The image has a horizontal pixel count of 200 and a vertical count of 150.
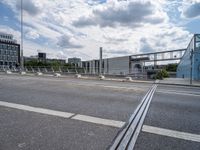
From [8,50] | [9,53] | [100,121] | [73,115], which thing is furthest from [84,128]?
[9,53]

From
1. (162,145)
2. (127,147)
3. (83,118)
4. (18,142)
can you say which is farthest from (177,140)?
(18,142)

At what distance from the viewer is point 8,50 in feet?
337

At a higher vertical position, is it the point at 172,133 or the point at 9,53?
the point at 9,53

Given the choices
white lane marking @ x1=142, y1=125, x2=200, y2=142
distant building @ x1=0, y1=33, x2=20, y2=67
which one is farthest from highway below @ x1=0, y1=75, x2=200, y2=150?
distant building @ x1=0, y1=33, x2=20, y2=67

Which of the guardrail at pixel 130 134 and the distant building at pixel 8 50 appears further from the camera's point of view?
the distant building at pixel 8 50

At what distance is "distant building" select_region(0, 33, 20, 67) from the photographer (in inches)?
3944

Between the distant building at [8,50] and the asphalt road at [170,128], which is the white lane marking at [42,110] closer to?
the asphalt road at [170,128]

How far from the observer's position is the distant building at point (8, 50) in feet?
329

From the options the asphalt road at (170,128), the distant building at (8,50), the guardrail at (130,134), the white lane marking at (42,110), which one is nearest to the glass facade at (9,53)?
the distant building at (8,50)

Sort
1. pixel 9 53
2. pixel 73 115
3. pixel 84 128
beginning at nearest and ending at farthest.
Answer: pixel 84 128
pixel 73 115
pixel 9 53

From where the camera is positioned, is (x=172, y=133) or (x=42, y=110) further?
(x=42, y=110)

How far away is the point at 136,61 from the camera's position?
73.3 meters

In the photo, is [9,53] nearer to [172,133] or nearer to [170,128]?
[170,128]

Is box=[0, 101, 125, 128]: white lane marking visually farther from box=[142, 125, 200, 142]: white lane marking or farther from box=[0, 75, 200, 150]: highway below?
box=[142, 125, 200, 142]: white lane marking
